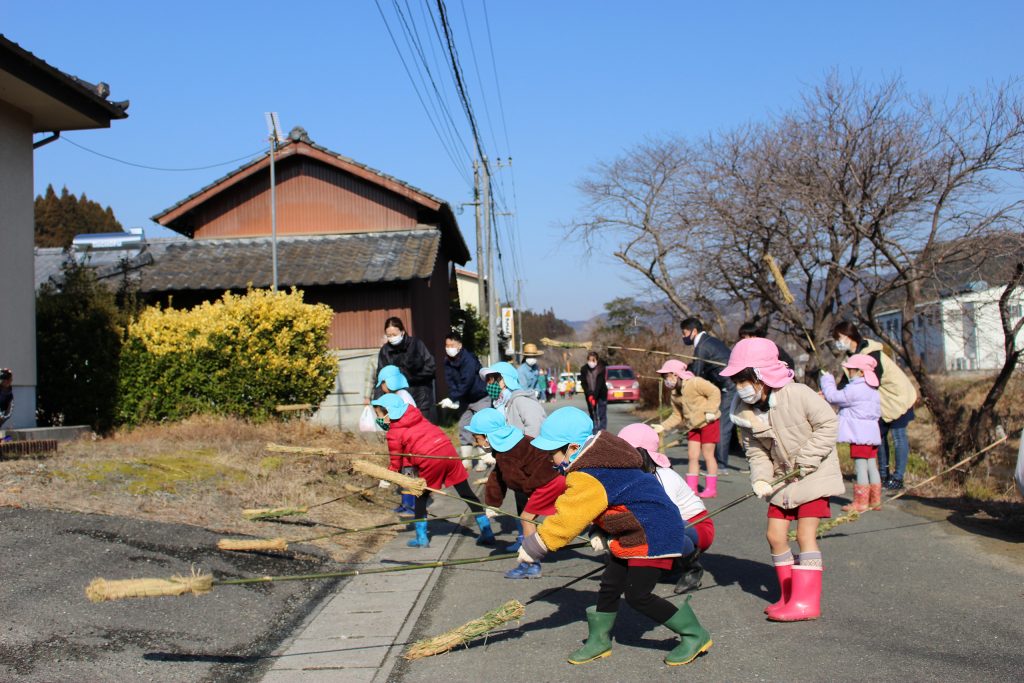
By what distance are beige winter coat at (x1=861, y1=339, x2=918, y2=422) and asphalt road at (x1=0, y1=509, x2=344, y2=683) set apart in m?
6.72

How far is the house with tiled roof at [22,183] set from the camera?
10.9 metres

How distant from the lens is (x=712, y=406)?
10.7m

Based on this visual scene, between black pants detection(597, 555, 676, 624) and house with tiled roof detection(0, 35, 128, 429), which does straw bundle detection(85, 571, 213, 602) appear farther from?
house with tiled roof detection(0, 35, 128, 429)

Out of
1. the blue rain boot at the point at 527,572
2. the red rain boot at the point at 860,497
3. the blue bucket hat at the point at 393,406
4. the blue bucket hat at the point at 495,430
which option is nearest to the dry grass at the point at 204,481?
the blue bucket hat at the point at 393,406

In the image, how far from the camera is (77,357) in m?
12.5

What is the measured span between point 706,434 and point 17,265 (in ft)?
28.4

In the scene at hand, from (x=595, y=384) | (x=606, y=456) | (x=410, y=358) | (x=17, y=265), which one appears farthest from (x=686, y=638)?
(x=595, y=384)

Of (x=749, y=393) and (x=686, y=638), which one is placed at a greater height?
(x=749, y=393)

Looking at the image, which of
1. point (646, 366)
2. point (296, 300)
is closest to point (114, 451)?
point (296, 300)

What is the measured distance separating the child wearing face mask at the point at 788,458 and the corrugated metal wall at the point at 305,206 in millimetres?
18894

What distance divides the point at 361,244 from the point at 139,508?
1555cm

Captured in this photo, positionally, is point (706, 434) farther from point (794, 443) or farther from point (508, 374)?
point (794, 443)

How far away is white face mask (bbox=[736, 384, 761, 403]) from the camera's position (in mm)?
6156

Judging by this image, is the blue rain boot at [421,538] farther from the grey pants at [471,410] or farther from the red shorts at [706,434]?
the red shorts at [706,434]
